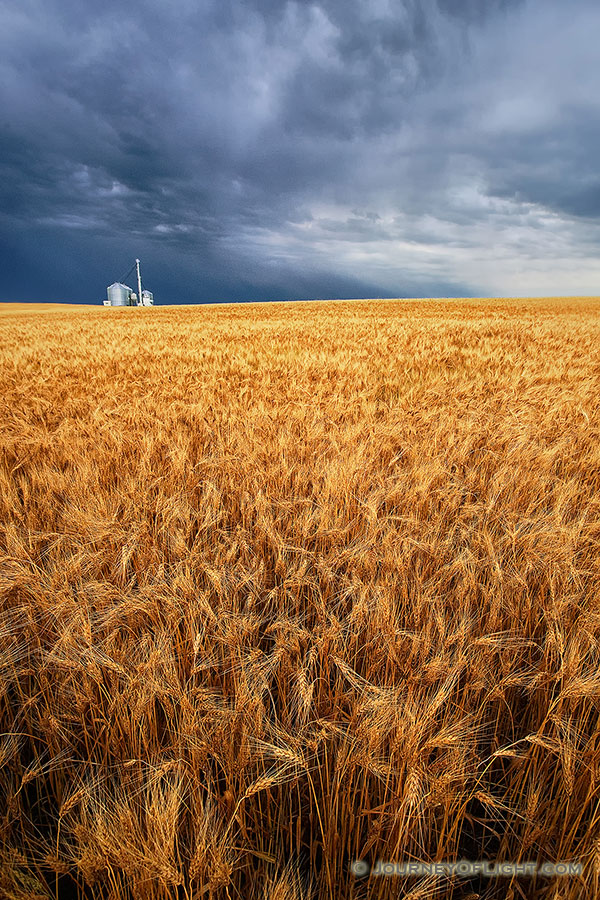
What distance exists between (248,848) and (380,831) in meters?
0.27

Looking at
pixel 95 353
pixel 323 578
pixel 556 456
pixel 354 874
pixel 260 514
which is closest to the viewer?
pixel 354 874

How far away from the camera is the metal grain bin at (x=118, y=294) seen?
2229 inches

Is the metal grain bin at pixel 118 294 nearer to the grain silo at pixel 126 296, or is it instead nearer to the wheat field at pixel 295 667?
the grain silo at pixel 126 296

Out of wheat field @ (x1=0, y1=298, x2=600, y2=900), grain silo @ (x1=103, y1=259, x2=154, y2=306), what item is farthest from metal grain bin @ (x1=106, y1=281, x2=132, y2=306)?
wheat field @ (x1=0, y1=298, x2=600, y2=900)

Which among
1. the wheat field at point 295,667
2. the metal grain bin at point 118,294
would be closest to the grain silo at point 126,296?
the metal grain bin at point 118,294

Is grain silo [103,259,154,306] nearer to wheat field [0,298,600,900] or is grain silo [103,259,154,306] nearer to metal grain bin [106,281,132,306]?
metal grain bin [106,281,132,306]

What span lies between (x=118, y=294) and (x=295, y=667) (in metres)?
65.2

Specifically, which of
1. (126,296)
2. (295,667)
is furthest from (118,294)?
(295,667)

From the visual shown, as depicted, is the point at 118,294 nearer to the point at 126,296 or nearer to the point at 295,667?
the point at 126,296

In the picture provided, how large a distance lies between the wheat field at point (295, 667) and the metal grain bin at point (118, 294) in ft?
206

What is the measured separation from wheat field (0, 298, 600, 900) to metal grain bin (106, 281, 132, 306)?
62.7 meters

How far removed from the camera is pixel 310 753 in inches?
39.9

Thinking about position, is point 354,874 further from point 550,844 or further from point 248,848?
point 550,844

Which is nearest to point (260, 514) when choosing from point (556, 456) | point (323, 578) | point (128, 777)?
point (323, 578)
